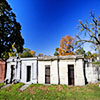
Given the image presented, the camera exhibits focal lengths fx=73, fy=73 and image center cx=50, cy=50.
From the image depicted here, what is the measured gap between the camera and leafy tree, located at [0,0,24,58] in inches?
683

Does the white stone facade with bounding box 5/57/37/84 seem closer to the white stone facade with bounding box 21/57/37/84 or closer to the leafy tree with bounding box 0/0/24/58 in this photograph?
the white stone facade with bounding box 21/57/37/84

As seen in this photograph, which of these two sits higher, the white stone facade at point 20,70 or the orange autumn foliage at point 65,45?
the orange autumn foliage at point 65,45

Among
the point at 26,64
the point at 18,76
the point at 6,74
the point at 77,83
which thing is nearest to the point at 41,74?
the point at 26,64

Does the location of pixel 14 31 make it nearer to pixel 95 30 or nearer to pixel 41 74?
pixel 41 74

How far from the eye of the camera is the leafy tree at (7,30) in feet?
57.0

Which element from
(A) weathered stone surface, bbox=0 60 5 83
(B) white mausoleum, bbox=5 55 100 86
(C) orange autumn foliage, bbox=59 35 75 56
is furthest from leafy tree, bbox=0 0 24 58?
(C) orange autumn foliage, bbox=59 35 75 56

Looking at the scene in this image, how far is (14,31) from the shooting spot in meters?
20.2

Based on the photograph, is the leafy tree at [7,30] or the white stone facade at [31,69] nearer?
the white stone facade at [31,69]

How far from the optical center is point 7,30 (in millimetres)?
18984

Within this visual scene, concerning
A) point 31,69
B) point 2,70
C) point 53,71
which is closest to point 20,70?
point 31,69

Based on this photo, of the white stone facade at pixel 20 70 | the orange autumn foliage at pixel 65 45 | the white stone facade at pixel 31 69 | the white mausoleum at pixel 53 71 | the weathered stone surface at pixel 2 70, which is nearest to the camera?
the white mausoleum at pixel 53 71

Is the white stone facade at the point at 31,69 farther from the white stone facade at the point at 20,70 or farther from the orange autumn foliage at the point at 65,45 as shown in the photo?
the orange autumn foliage at the point at 65,45

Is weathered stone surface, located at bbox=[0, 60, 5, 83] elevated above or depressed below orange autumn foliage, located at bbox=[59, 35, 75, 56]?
below

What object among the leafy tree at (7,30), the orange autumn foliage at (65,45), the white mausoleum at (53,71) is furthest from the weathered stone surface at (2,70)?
the orange autumn foliage at (65,45)
